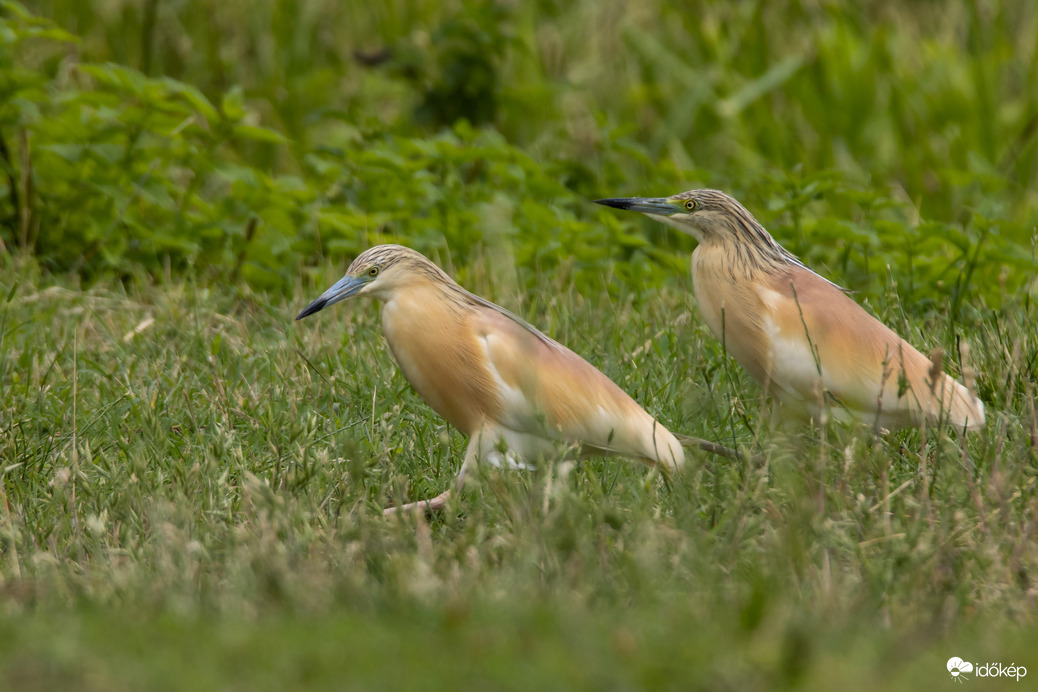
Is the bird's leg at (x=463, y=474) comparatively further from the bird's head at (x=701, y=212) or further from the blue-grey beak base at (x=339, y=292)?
the bird's head at (x=701, y=212)

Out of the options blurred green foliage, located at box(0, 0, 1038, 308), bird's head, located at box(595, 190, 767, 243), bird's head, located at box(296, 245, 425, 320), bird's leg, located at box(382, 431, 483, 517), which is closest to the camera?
bird's leg, located at box(382, 431, 483, 517)

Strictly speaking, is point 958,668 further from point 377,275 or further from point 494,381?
point 377,275

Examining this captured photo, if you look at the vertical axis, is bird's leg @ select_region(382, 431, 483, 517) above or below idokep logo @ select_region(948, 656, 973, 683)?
below

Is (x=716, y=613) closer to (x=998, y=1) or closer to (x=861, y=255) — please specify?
(x=861, y=255)

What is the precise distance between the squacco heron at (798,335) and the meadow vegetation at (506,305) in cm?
17

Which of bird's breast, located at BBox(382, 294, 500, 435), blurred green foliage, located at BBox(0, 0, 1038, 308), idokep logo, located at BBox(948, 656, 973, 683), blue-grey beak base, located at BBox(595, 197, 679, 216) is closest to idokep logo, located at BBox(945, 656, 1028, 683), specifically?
idokep logo, located at BBox(948, 656, 973, 683)

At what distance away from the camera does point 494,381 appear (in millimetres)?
3781

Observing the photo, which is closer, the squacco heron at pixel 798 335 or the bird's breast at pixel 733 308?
the squacco heron at pixel 798 335

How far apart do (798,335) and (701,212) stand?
1.93 feet

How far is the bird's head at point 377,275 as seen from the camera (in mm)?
3900

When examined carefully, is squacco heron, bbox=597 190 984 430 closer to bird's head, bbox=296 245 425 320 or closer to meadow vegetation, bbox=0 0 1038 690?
meadow vegetation, bbox=0 0 1038 690

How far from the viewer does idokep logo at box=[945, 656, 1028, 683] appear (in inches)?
87.7

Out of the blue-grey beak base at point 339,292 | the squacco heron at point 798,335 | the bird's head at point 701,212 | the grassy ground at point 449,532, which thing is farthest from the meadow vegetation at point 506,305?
the bird's head at point 701,212

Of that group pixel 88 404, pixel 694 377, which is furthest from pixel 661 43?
pixel 88 404
